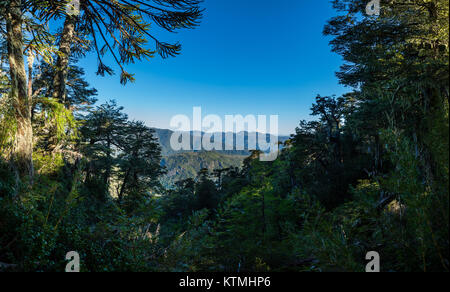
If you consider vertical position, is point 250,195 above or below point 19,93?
below

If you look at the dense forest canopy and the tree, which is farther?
the tree

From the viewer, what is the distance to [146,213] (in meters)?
2.48

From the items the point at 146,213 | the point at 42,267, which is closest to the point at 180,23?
the point at 146,213

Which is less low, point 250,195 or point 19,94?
point 19,94

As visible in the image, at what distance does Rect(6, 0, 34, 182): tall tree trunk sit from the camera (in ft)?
11.5

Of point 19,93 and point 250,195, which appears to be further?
point 250,195

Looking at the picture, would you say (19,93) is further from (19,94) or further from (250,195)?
(250,195)

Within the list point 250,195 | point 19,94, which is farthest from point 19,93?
point 250,195

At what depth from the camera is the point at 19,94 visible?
12.0ft

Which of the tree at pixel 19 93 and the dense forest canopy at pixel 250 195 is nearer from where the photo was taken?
the dense forest canopy at pixel 250 195

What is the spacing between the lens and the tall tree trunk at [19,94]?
3.50 metres

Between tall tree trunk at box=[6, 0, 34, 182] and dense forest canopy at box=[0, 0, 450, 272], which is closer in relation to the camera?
dense forest canopy at box=[0, 0, 450, 272]

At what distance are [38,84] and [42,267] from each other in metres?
17.3
